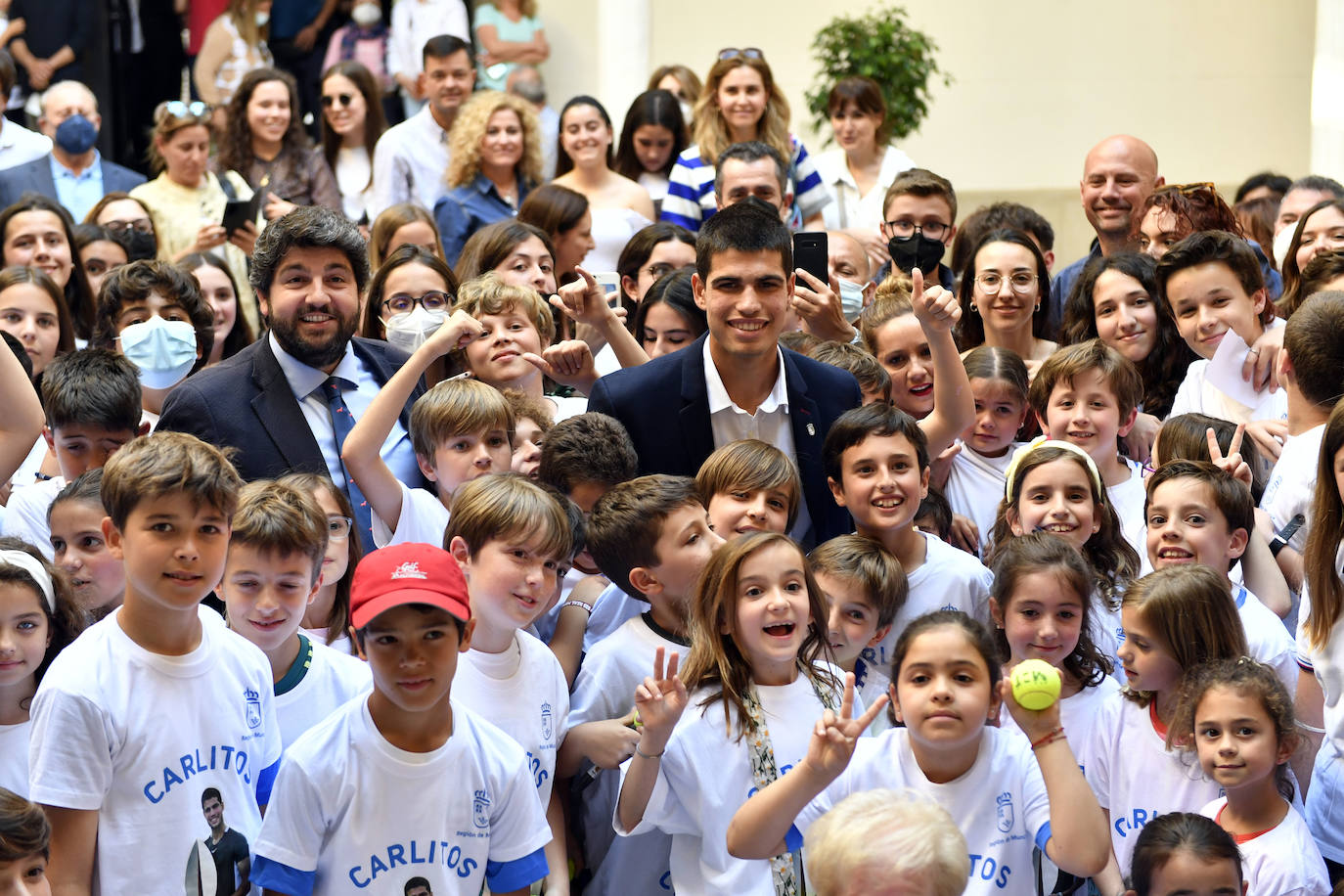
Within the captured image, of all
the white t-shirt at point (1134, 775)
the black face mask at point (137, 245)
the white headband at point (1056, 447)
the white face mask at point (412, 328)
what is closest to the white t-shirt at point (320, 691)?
the white face mask at point (412, 328)

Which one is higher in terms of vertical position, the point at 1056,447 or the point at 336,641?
the point at 1056,447

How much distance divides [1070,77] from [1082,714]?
8.89 m

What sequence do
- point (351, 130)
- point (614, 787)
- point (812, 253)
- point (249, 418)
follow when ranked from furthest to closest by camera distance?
point (351, 130) → point (812, 253) → point (249, 418) → point (614, 787)

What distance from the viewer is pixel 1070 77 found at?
39.2ft

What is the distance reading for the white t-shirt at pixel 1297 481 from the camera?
14.2ft

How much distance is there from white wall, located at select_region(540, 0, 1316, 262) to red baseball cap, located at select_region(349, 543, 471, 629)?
353 inches

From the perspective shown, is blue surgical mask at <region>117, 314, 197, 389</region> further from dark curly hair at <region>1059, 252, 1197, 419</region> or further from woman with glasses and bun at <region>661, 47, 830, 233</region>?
dark curly hair at <region>1059, 252, 1197, 419</region>

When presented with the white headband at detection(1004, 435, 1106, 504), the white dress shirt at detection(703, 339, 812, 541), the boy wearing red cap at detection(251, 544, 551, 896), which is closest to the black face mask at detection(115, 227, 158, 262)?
the white dress shirt at detection(703, 339, 812, 541)

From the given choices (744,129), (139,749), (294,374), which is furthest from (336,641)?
(744,129)

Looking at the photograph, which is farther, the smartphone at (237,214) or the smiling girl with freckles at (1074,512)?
the smartphone at (237,214)

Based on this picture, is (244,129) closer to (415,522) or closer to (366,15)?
(366,15)

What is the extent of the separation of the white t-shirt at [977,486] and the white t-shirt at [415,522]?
1.52 m

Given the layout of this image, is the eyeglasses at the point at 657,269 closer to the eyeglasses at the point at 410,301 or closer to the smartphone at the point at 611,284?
the smartphone at the point at 611,284

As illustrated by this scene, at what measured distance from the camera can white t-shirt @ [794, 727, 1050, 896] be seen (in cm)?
341
